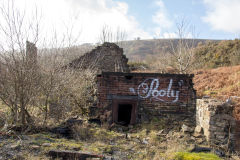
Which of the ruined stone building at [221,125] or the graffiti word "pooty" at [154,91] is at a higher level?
the graffiti word "pooty" at [154,91]

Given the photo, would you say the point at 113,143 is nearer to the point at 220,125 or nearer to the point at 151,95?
the point at 151,95

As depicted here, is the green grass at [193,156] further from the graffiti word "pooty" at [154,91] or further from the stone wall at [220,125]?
the graffiti word "pooty" at [154,91]

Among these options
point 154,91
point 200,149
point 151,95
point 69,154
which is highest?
point 154,91

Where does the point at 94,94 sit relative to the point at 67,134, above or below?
above

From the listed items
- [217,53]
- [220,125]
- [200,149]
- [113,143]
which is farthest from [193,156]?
[217,53]

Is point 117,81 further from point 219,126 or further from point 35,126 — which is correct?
point 219,126

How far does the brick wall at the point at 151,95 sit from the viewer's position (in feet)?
22.2

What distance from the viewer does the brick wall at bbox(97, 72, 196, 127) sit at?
6.78 m

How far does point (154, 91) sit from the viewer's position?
6.86 metres

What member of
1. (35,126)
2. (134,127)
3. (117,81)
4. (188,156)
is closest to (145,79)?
(117,81)

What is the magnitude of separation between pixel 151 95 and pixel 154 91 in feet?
0.64

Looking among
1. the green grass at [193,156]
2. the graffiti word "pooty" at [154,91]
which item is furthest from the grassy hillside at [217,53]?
the green grass at [193,156]

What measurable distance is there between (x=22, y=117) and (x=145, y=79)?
442cm

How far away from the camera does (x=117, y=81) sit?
22.9 ft
